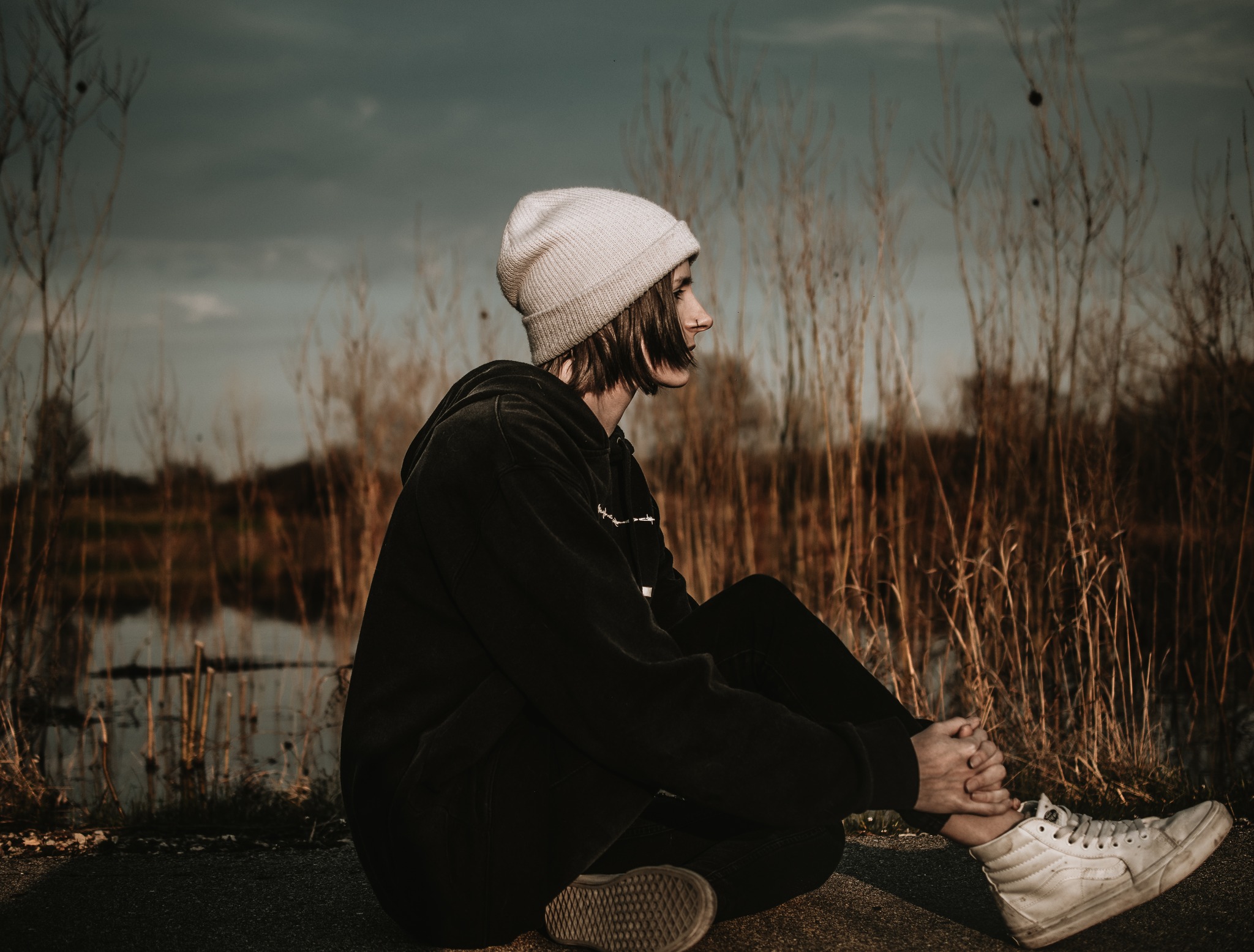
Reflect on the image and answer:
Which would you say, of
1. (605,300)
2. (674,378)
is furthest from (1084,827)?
(605,300)

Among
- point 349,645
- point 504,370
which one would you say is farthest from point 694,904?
point 349,645

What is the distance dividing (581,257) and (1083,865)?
891 millimetres

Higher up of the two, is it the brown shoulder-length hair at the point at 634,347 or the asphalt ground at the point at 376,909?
the brown shoulder-length hair at the point at 634,347

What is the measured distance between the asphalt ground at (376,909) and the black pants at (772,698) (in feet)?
0.27

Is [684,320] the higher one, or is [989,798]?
[684,320]

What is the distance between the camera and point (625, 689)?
888 mm

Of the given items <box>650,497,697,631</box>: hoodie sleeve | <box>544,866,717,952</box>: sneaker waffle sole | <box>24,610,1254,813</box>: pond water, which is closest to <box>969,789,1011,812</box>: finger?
<box>544,866,717,952</box>: sneaker waffle sole

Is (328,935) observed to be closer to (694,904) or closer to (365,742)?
(365,742)

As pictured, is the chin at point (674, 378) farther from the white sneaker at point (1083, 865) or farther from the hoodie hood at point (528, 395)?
the white sneaker at point (1083, 865)

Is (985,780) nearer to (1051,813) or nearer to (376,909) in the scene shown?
(1051,813)

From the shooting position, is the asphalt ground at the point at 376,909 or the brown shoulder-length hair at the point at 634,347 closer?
the asphalt ground at the point at 376,909

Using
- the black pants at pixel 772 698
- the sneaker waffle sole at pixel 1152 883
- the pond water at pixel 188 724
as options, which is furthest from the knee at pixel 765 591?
the pond water at pixel 188 724

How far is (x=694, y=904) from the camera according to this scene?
3.09 feet

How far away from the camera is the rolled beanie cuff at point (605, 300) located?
1181 mm
